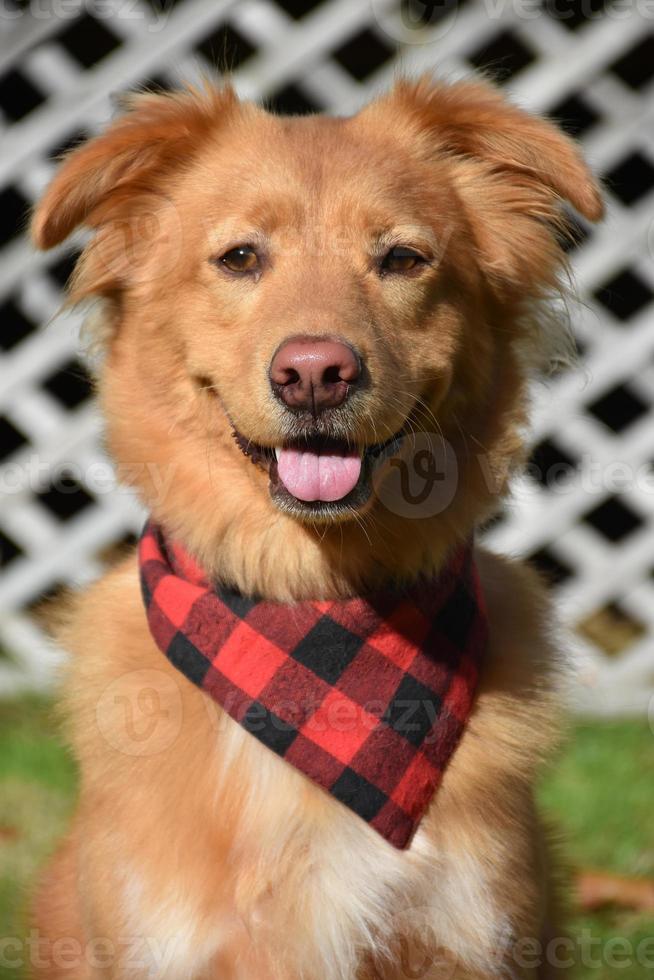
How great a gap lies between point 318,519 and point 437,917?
2.63ft

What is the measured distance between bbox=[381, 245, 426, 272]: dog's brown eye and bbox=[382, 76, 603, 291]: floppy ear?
0.28m

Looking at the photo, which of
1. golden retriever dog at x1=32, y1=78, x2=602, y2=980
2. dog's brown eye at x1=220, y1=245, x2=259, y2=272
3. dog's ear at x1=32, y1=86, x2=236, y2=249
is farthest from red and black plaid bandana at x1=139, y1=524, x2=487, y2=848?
dog's ear at x1=32, y1=86, x2=236, y2=249

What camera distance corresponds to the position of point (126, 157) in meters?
2.70

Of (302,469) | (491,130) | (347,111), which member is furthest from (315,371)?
(347,111)

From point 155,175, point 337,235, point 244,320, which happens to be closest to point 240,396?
point 244,320

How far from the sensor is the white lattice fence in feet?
15.8

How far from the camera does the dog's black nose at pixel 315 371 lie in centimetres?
230

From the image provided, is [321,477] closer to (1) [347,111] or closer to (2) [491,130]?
(2) [491,130]

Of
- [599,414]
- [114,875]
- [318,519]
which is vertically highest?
[318,519]

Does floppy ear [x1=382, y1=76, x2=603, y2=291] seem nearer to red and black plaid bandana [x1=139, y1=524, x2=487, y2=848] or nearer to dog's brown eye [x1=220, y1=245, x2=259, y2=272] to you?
dog's brown eye [x1=220, y1=245, x2=259, y2=272]

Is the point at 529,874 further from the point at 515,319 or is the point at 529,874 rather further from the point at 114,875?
the point at 515,319

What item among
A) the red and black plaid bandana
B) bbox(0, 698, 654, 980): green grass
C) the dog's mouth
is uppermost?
the dog's mouth

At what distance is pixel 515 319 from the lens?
113 inches

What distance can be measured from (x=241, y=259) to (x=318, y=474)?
0.50 m
